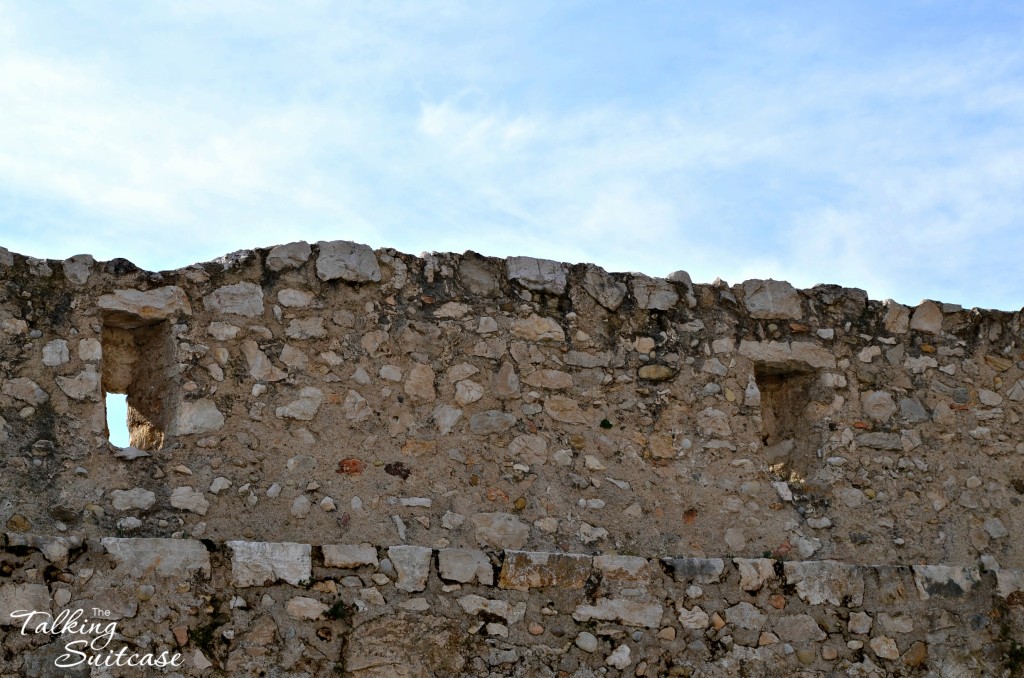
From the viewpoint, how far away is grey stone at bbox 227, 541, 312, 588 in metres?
4.67

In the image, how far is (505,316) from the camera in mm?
5527

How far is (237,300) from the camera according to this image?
16.9 ft

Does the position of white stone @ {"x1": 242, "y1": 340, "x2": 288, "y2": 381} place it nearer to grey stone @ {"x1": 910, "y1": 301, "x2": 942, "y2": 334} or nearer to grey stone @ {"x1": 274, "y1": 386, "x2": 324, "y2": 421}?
grey stone @ {"x1": 274, "y1": 386, "x2": 324, "y2": 421}

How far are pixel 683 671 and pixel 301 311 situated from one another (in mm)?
2238

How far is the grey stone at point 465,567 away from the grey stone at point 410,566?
68 millimetres

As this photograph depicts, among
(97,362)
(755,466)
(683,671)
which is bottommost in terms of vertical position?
(683,671)

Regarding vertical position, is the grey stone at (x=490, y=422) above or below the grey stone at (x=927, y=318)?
below

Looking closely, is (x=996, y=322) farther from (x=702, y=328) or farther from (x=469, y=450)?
(x=469, y=450)

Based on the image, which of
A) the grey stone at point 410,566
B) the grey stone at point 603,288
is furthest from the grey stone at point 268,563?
the grey stone at point 603,288

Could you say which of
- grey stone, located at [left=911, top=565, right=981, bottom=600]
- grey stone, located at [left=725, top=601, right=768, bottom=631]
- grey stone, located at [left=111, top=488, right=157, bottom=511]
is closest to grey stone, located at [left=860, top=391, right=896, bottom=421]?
grey stone, located at [left=911, top=565, right=981, bottom=600]

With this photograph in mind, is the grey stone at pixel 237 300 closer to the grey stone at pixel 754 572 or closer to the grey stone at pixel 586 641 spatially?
the grey stone at pixel 586 641

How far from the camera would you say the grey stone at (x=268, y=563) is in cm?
467

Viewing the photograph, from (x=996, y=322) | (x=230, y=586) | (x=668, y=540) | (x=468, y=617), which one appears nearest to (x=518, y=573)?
(x=468, y=617)

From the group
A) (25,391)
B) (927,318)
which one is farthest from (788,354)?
(25,391)
